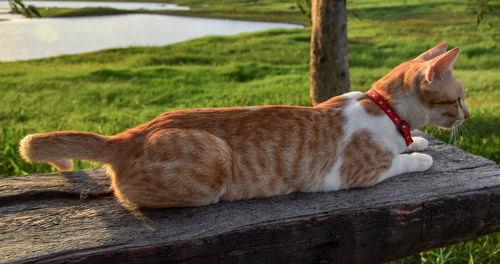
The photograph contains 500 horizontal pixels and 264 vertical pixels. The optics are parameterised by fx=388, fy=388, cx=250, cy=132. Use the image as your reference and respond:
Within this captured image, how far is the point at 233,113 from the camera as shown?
2295mm

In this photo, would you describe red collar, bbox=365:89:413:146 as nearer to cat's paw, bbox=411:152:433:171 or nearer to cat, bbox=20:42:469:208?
cat, bbox=20:42:469:208

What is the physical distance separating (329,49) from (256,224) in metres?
3.20

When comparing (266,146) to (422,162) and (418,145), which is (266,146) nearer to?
(422,162)

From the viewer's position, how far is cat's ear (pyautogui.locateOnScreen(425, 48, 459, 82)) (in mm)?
2148

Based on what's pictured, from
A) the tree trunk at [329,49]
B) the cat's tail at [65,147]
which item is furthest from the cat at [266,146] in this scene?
the tree trunk at [329,49]

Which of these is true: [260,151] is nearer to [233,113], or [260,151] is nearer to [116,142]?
[233,113]

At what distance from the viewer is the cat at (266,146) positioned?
2.04 meters

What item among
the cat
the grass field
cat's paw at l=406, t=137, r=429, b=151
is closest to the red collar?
the cat

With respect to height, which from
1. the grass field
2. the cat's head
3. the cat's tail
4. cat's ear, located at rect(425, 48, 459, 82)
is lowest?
the grass field

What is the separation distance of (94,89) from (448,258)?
631cm

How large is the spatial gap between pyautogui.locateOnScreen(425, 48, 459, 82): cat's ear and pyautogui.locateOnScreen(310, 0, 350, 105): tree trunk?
2475mm

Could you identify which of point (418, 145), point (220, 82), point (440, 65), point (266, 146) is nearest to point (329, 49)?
point (418, 145)

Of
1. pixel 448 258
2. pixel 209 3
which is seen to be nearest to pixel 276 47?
pixel 448 258

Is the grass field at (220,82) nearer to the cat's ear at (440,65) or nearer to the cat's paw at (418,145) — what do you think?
the cat's ear at (440,65)
